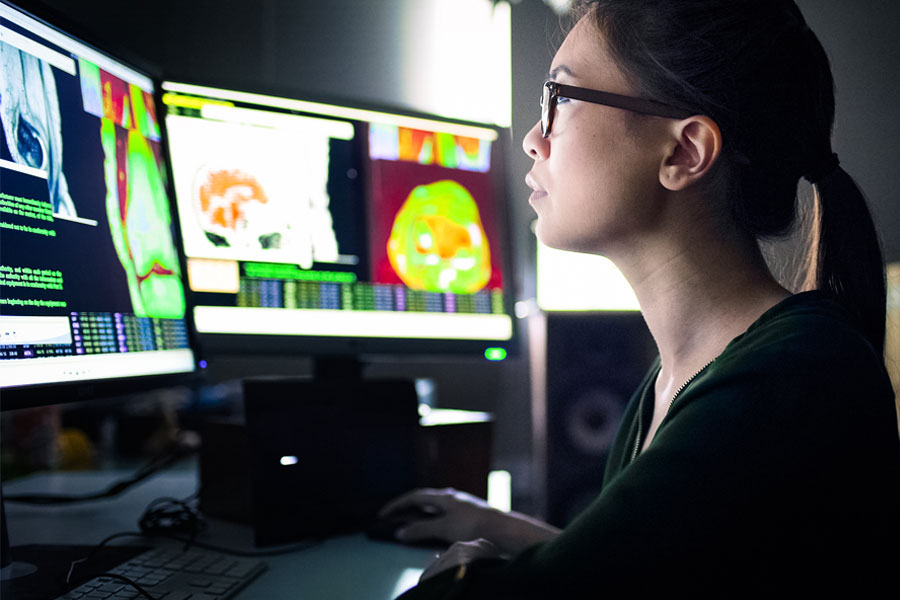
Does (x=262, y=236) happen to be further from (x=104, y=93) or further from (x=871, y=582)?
(x=871, y=582)

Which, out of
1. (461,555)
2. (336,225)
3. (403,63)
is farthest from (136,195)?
(403,63)

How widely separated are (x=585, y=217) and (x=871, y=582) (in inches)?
16.2

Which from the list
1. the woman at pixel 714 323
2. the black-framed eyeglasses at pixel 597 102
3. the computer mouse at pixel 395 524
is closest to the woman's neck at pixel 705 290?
the woman at pixel 714 323

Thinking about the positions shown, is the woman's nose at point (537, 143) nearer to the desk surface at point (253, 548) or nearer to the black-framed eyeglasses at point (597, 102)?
the black-framed eyeglasses at point (597, 102)

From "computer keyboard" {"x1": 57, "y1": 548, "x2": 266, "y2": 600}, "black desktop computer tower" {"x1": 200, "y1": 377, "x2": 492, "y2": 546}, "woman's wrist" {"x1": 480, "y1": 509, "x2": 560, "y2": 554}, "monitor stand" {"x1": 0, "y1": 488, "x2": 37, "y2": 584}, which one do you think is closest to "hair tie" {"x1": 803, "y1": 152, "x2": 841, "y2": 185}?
"woman's wrist" {"x1": 480, "y1": 509, "x2": 560, "y2": 554}

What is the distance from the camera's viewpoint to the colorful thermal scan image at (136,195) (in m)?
0.85

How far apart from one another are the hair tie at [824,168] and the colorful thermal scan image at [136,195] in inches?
31.0

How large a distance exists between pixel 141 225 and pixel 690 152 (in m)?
0.68

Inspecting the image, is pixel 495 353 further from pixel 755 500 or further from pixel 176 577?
pixel 755 500

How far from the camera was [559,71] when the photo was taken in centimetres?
80

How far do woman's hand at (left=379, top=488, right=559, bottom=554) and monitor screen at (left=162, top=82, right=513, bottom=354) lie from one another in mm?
302

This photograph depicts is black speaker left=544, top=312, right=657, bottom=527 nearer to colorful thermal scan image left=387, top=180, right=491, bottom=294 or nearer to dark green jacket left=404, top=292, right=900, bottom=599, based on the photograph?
colorful thermal scan image left=387, top=180, right=491, bottom=294

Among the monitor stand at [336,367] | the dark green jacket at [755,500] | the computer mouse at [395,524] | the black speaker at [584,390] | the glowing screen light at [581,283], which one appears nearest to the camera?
the dark green jacket at [755,500]

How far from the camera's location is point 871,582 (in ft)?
1.69
